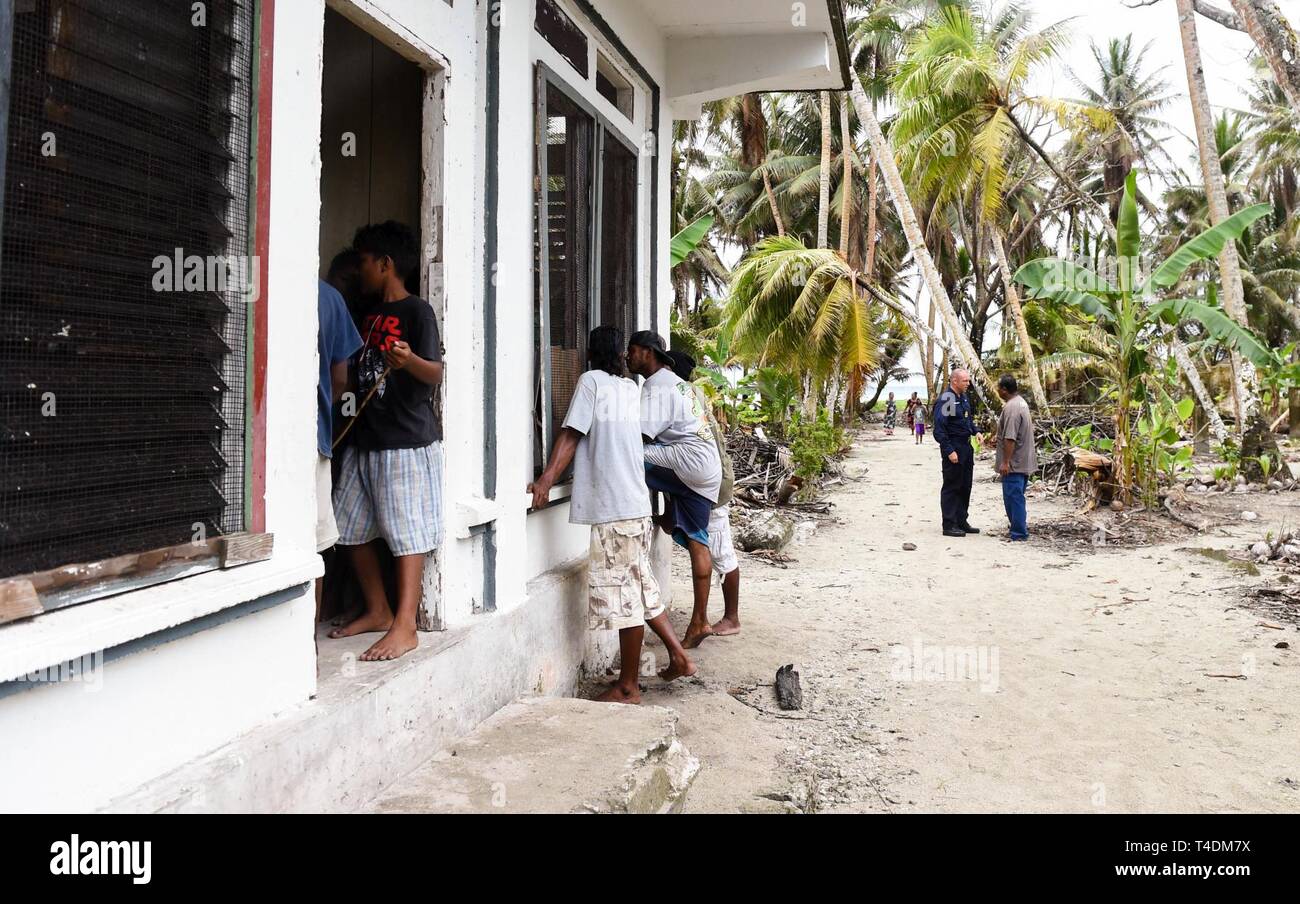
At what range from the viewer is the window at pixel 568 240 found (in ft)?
15.3

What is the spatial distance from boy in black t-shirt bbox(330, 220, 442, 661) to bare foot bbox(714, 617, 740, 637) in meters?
2.93

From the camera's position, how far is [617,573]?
4586 millimetres

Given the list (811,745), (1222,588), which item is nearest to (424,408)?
(811,745)

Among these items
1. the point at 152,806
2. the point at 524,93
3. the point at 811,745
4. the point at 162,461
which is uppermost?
the point at 524,93

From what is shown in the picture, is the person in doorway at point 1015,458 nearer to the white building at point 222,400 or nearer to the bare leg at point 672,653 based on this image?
the bare leg at point 672,653

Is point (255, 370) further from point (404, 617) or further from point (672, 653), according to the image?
point (672, 653)

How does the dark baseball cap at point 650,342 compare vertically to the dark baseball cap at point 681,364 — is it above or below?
above

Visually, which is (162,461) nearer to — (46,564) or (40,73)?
(46,564)

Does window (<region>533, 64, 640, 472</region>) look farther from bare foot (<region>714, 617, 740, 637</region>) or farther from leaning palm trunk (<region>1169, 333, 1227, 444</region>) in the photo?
leaning palm trunk (<region>1169, 333, 1227, 444</region>)

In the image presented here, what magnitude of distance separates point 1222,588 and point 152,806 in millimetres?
7997

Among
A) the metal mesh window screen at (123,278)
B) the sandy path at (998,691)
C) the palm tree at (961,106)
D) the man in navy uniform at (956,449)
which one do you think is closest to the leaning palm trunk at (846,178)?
the palm tree at (961,106)

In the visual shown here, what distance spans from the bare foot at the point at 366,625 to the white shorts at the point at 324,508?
0.47 m

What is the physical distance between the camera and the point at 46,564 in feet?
6.74

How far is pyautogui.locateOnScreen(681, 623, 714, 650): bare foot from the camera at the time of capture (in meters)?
5.91
